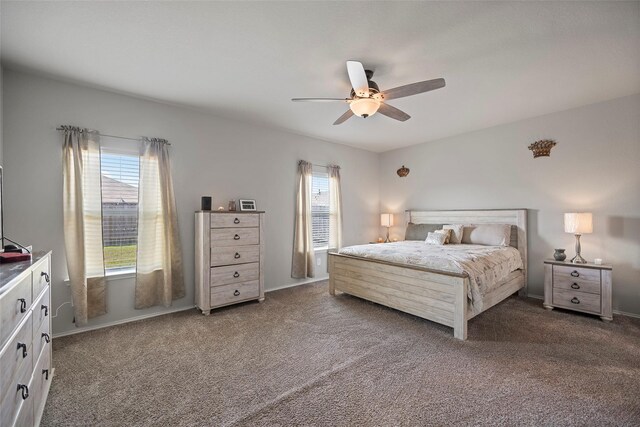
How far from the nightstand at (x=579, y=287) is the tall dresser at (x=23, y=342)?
4769 mm

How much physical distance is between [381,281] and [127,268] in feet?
10.1

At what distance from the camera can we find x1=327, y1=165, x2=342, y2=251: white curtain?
5.20m

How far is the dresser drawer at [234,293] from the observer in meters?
3.39

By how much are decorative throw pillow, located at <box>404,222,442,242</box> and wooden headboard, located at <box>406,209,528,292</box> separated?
233mm

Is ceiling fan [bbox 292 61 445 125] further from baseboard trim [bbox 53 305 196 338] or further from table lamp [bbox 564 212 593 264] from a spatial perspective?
baseboard trim [bbox 53 305 196 338]

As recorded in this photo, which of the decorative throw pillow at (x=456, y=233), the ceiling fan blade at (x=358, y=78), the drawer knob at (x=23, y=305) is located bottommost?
the drawer knob at (x=23, y=305)

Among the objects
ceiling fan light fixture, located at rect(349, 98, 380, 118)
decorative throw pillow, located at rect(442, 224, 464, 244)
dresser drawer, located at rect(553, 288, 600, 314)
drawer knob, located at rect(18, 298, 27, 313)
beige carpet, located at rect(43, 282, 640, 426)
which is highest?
ceiling fan light fixture, located at rect(349, 98, 380, 118)

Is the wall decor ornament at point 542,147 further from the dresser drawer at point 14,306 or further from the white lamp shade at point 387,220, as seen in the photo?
the dresser drawer at point 14,306

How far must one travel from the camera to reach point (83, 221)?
2836 millimetres

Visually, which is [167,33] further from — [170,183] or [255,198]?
[255,198]

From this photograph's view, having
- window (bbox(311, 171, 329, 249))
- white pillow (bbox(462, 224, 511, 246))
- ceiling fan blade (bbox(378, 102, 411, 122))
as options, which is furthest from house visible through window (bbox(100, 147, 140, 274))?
white pillow (bbox(462, 224, 511, 246))

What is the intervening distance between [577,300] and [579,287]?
0.16 meters

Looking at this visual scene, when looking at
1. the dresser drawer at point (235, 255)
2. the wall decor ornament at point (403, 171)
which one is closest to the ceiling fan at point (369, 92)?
the dresser drawer at point (235, 255)

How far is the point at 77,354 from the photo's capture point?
2.40m
